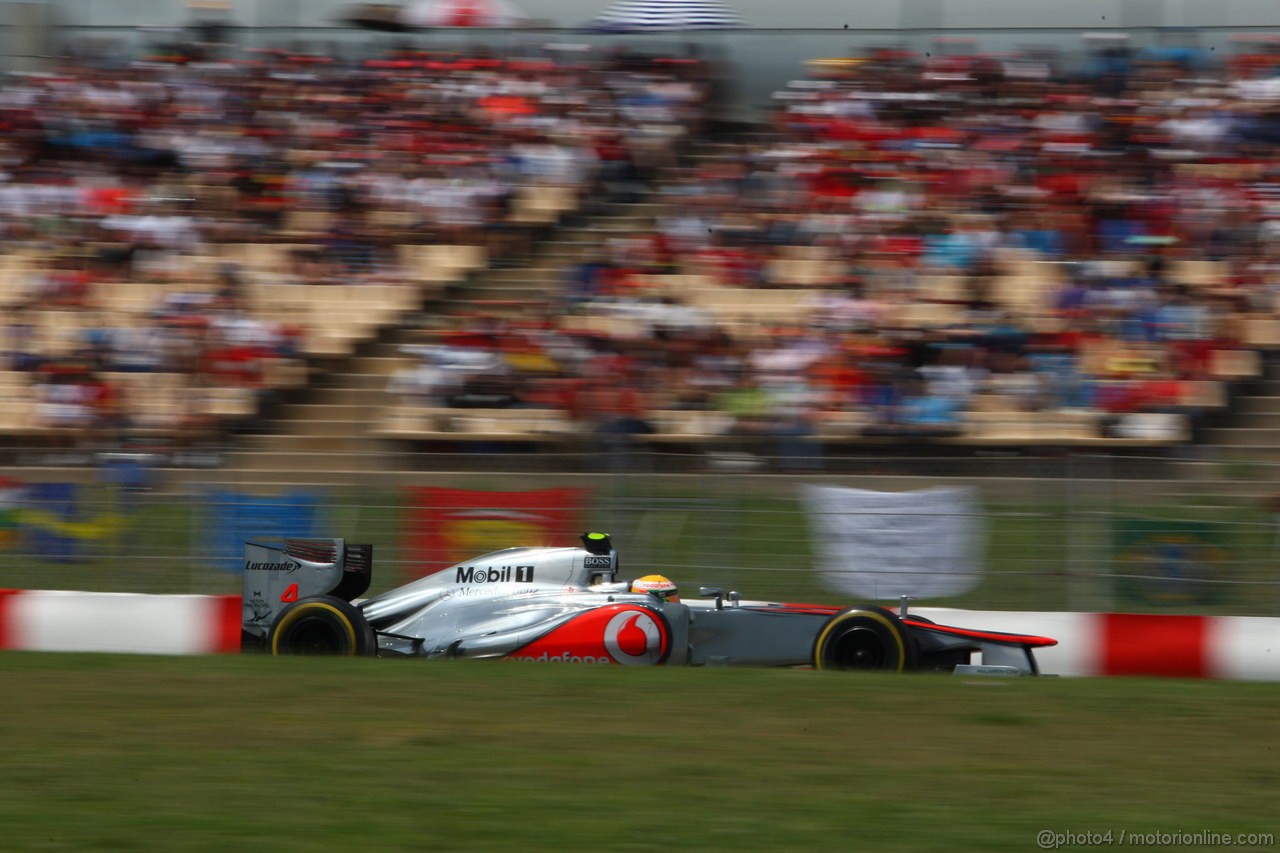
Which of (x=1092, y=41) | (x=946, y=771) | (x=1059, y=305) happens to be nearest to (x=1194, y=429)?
(x=1059, y=305)

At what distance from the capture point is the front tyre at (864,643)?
718 cm

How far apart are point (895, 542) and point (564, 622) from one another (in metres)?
2.04

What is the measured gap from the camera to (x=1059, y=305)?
1109 centimetres

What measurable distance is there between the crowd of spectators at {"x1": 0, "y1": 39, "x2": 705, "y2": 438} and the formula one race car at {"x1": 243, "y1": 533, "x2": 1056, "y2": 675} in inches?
185

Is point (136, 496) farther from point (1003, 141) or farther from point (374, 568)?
point (1003, 141)

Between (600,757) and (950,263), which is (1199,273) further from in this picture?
(600,757)

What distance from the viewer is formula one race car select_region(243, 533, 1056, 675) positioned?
285 inches

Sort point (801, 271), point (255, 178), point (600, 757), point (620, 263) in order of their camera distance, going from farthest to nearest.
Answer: point (255, 178) < point (620, 263) < point (801, 271) < point (600, 757)

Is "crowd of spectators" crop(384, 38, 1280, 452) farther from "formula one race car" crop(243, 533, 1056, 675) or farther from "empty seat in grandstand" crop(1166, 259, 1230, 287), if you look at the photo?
"formula one race car" crop(243, 533, 1056, 675)

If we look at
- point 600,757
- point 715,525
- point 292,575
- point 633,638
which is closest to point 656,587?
point 633,638

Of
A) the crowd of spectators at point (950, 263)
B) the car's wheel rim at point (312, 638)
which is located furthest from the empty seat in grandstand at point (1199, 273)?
the car's wheel rim at point (312, 638)

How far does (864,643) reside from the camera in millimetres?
7207

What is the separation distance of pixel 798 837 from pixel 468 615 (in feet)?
12.3

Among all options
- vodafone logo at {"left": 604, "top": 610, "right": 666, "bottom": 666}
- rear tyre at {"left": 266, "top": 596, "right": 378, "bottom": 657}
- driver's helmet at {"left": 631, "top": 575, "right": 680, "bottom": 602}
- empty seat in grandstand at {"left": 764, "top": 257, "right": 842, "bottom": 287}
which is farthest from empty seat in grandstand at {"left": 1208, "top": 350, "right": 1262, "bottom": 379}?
rear tyre at {"left": 266, "top": 596, "right": 378, "bottom": 657}
